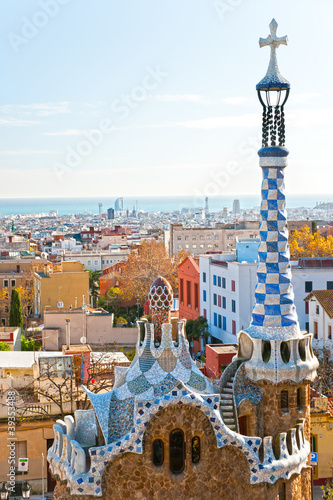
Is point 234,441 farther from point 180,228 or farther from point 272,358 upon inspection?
point 180,228

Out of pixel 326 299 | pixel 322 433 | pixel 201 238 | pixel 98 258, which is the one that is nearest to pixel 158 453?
pixel 322 433

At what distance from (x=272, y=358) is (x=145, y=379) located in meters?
1.84

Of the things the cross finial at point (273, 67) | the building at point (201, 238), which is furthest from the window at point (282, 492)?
the building at point (201, 238)

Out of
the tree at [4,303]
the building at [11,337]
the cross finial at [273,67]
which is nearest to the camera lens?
the cross finial at [273,67]

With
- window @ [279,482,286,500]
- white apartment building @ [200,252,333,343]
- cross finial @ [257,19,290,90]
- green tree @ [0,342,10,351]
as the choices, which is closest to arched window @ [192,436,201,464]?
window @ [279,482,286,500]

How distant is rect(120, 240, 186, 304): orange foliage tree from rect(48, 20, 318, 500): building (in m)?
35.4

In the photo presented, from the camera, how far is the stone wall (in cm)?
955

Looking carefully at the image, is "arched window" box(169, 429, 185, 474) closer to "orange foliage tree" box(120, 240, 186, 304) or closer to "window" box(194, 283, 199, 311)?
"window" box(194, 283, 199, 311)

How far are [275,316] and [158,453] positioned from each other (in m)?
2.62

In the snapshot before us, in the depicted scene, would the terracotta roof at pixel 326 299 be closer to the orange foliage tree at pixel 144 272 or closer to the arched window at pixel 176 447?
the arched window at pixel 176 447

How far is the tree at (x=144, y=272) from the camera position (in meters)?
47.2

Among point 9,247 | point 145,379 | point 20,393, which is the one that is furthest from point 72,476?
point 9,247

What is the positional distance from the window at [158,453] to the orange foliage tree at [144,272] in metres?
36.5

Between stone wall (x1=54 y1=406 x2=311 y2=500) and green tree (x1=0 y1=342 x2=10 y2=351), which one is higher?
stone wall (x1=54 y1=406 x2=311 y2=500)
